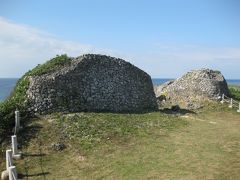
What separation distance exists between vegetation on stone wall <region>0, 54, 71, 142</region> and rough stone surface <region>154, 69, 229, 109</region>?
15.1 m

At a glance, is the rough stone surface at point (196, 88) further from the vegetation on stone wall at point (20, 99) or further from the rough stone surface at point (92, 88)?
the vegetation on stone wall at point (20, 99)

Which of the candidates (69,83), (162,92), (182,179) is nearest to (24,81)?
(69,83)

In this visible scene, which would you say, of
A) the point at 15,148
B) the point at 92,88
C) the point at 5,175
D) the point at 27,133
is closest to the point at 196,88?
the point at 92,88

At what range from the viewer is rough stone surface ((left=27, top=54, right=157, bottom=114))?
976 inches

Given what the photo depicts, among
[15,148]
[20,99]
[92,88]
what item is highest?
[92,88]

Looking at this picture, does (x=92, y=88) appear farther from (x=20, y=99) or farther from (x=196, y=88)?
(x=196, y=88)

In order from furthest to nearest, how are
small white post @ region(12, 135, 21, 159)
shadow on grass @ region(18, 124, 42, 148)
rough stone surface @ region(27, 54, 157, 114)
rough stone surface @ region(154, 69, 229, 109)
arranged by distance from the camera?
rough stone surface @ region(154, 69, 229, 109) < rough stone surface @ region(27, 54, 157, 114) < shadow on grass @ region(18, 124, 42, 148) < small white post @ region(12, 135, 21, 159)

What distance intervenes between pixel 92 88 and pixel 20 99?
19.5ft

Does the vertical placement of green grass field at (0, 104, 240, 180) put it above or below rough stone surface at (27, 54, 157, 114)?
below

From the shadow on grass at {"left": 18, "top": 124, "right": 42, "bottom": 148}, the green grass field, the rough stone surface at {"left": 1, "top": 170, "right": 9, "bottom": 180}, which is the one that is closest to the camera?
the rough stone surface at {"left": 1, "top": 170, "right": 9, "bottom": 180}

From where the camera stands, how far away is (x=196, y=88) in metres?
40.2

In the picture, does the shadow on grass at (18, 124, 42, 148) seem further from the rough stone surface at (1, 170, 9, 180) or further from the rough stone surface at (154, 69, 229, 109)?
the rough stone surface at (154, 69, 229, 109)

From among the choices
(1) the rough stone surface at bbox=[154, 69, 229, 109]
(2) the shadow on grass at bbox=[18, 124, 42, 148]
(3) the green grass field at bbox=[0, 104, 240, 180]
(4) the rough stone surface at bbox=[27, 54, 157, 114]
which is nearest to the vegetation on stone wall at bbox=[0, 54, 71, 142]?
(4) the rough stone surface at bbox=[27, 54, 157, 114]

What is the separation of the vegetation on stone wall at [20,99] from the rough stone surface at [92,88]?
Answer: 54 centimetres
